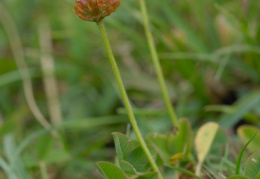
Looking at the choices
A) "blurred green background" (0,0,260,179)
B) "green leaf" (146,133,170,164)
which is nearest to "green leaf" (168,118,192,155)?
"green leaf" (146,133,170,164)

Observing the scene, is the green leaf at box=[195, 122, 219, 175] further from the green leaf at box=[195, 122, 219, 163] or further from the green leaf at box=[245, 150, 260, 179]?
the green leaf at box=[245, 150, 260, 179]

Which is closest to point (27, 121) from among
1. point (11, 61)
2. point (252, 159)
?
point (11, 61)

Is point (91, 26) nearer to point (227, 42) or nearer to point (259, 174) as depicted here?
point (227, 42)

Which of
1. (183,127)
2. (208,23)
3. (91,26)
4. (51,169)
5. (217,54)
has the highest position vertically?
(91,26)

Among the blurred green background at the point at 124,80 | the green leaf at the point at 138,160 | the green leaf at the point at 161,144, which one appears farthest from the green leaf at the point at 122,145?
the blurred green background at the point at 124,80

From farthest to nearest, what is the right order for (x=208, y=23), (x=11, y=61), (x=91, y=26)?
(x=91, y=26) < (x=11, y=61) < (x=208, y=23)

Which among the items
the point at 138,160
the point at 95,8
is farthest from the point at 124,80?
the point at 95,8
